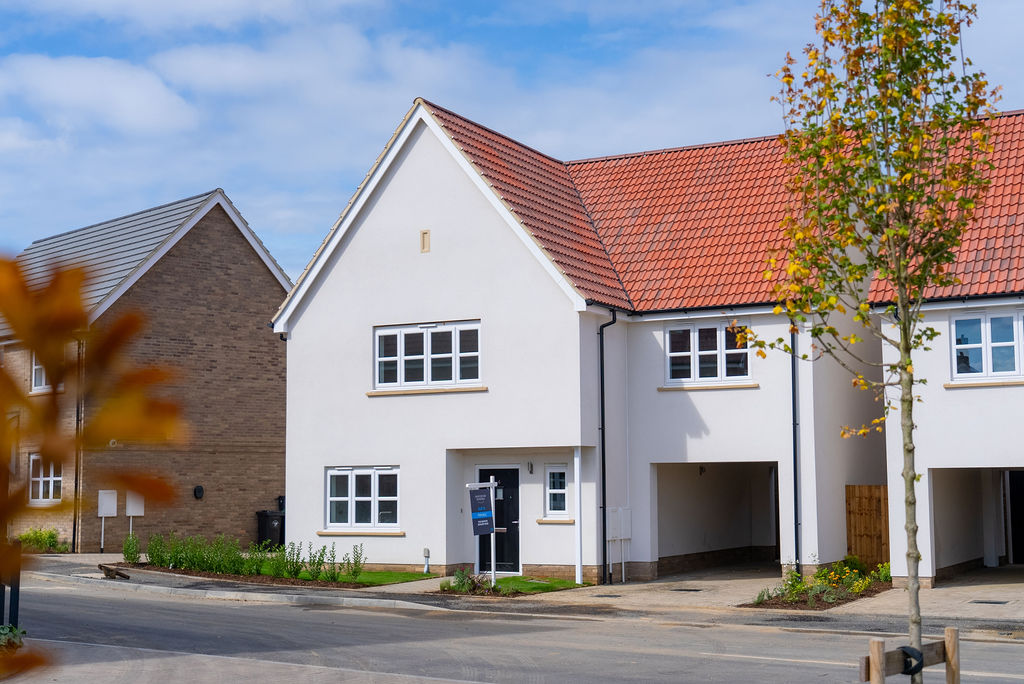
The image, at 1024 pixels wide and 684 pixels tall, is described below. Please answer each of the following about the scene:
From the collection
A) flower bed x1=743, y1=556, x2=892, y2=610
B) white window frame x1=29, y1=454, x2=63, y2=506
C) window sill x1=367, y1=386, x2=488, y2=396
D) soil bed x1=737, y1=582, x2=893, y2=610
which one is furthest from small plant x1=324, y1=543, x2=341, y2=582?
white window frame x1=29, y1=454, x2=63, y2=506

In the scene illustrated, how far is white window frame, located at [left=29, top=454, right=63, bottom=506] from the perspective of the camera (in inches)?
48.1

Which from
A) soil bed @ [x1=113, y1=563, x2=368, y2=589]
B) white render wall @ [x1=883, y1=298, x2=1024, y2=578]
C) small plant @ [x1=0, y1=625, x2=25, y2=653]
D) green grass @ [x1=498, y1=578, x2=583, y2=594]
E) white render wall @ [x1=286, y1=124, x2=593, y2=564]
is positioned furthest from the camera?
white render wall @ [x1=286, y1=124, x2=593, y2=564]

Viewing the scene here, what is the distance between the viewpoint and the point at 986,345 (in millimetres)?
22375

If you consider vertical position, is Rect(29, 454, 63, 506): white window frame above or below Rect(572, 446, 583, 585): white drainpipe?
above

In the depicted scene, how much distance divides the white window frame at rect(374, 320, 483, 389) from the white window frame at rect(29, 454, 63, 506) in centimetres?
2439

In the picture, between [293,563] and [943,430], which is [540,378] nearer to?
[293,563]

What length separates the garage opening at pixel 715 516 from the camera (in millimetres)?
26828

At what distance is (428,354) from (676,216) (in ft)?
22.2

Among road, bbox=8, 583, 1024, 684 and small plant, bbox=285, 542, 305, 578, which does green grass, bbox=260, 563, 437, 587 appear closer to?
small plant, bbox=285, 542, 305, 578

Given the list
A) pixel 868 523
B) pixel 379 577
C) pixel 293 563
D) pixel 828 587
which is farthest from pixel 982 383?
pixel 293 563

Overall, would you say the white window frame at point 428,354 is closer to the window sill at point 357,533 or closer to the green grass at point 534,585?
the window sill at point 357,533

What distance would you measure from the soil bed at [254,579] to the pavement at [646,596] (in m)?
0.43

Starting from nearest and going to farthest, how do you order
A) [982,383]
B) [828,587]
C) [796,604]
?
[796,604]
[828,587]
[982,383]

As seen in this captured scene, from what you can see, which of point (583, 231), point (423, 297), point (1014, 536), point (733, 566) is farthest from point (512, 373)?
point (1014, 536)
